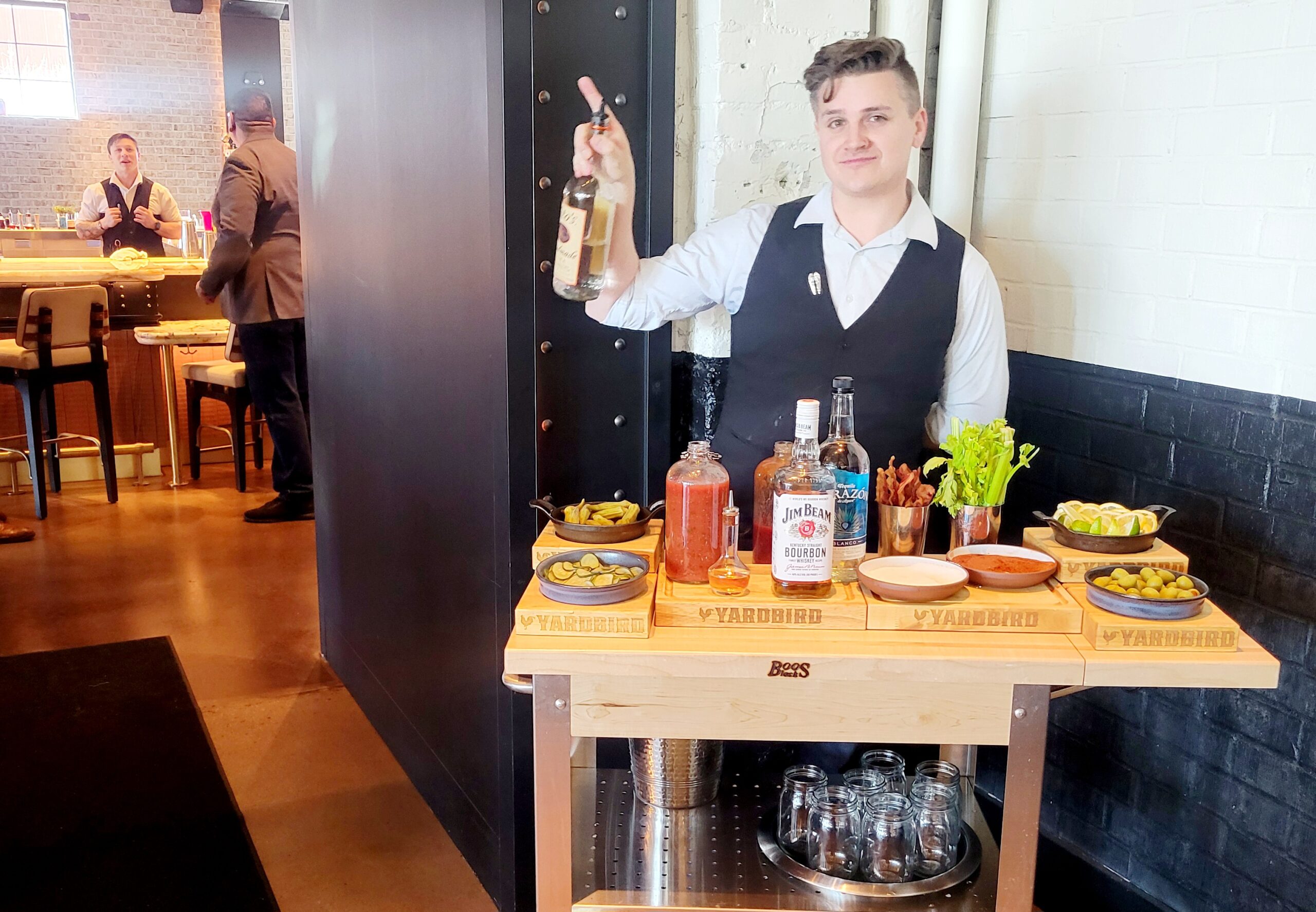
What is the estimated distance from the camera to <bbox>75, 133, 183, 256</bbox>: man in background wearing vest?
760 centimetres

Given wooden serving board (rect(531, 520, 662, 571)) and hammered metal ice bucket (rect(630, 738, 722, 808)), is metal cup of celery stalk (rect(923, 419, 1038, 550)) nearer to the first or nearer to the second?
wooden serving board (rect(531, 520, 662, 571))

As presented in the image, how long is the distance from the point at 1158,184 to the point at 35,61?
11.5 m

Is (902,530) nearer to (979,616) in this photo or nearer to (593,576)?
(979,616)

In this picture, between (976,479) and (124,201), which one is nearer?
(976,479)

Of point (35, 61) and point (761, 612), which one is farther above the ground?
point (35, 61)

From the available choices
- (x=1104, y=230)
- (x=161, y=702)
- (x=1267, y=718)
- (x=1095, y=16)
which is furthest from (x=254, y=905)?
(x=1095, y=16)

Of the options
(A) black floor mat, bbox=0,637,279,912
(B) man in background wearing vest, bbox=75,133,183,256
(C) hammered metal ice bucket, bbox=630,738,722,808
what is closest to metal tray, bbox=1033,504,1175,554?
(C) hammered metal ice bucket, bbox=630,738,722,808

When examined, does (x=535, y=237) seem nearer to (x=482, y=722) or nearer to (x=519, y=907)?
(x=482, y=722)

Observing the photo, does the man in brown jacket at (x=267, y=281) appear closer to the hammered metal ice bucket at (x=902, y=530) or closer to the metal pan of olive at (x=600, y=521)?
the metal pan of olive at (x=600, y=521)

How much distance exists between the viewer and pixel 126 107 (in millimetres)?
10961

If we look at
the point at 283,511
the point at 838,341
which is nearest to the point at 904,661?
the point at 838,341

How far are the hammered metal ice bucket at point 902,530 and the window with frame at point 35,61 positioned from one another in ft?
37.2

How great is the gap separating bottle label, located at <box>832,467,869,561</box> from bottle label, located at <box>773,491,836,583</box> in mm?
91

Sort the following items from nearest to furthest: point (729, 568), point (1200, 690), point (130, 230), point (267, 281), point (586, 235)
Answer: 1. point (729, 568)
2. point (586, 235)
3. point (1200, 690)
4. point (267, 281)
5. point (130, 230)
